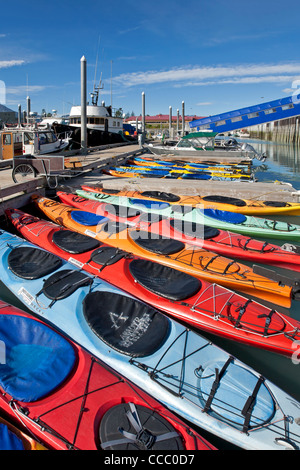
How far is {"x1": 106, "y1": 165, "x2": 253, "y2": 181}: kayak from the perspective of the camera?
14.4 m

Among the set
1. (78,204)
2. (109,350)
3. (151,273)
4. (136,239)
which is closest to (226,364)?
(109,350)

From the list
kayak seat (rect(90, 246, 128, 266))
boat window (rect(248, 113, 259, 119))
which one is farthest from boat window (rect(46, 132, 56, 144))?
boat window (rect(248, 113, 259, 119))

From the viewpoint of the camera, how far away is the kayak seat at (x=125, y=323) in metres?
3.82

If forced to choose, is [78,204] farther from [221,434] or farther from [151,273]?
[221,434]

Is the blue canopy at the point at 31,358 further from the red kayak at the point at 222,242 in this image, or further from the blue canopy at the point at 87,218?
the red kayak at the point at 222,242

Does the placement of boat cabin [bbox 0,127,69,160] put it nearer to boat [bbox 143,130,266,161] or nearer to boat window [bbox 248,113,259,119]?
boat [bbox 143,130,266,161]

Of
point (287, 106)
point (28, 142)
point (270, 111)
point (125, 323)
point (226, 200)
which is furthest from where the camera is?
point (270, 111)

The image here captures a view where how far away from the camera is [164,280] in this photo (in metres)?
5.21

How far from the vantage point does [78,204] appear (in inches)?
371

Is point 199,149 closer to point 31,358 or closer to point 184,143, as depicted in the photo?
point 184,143

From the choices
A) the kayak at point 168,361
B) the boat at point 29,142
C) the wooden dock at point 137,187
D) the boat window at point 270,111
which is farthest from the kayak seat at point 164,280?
the boat window at point 270,111

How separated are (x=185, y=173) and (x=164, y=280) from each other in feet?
35.2

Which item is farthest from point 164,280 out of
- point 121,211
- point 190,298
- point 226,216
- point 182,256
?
point 226,216

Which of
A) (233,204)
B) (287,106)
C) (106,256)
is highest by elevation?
(287,106)
